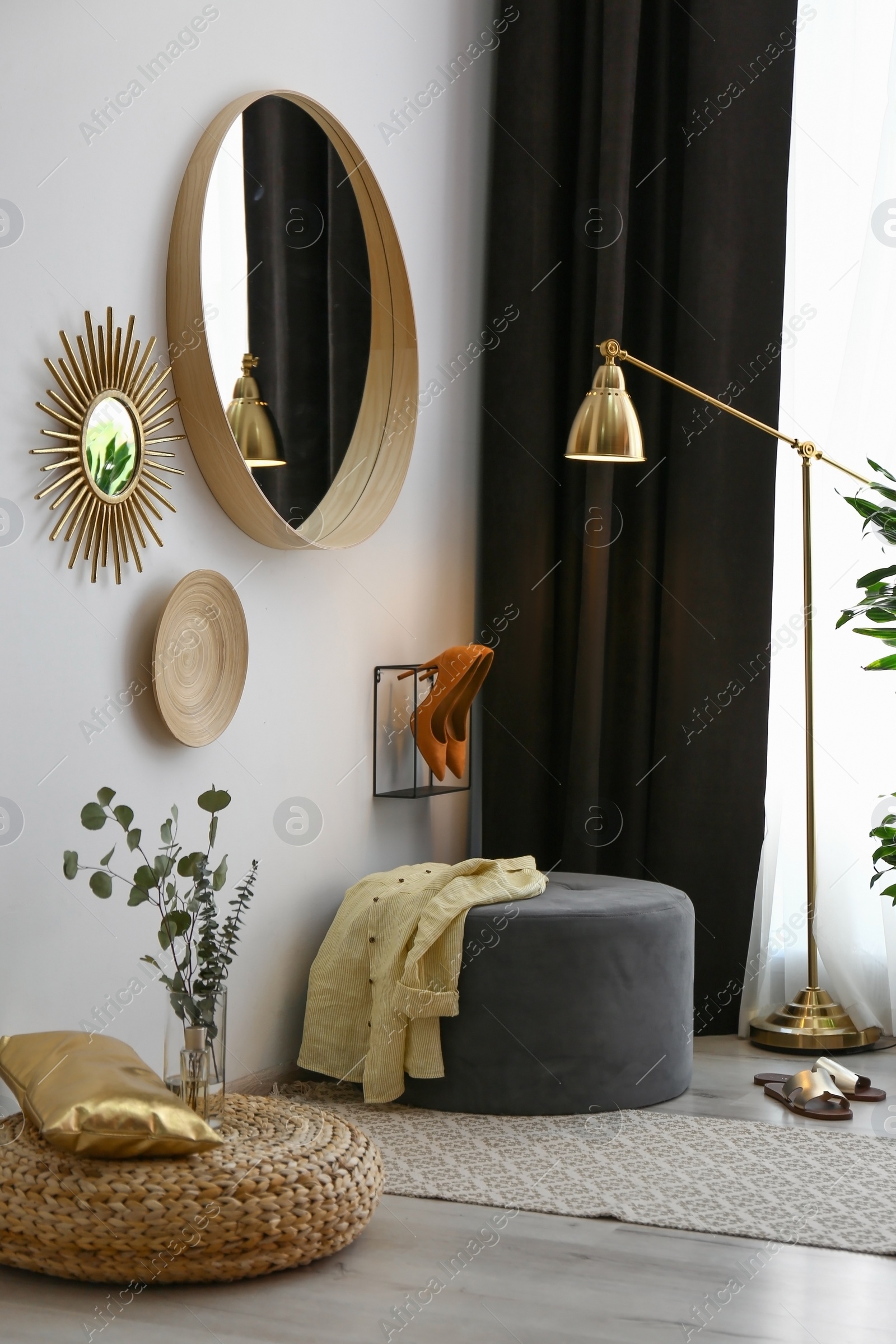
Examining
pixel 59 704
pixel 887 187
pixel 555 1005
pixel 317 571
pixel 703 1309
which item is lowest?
pixel 703 1309

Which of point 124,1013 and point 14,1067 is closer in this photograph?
point 14,1067

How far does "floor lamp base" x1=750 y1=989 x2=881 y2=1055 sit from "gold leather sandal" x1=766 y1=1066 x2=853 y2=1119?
36 cm

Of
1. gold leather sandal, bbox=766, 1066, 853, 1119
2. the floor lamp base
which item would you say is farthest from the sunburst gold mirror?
the floor lamp base

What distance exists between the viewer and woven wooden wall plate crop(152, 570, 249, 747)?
90.7 inches

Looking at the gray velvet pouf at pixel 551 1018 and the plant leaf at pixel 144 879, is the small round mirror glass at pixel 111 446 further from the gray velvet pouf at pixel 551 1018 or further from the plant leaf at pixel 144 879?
the gray velvet pouf at pixel 551 1018

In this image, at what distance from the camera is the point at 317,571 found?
2818mm

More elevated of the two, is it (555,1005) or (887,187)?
(887,187)

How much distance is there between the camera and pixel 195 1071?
6.56 ft

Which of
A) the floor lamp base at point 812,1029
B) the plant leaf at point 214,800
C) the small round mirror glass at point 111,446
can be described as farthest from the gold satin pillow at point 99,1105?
the floor lamp base at point 812,1029

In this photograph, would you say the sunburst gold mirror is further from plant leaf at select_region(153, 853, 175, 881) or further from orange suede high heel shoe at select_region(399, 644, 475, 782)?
orange suede high heel shoe at select_region(399, 644, 475, 782)

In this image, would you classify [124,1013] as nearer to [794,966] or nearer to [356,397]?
[356,397]

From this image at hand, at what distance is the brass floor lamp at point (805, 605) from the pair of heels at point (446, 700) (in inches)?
20.2

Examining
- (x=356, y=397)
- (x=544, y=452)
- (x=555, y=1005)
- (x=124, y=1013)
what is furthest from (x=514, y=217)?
(x=124, y=1013)

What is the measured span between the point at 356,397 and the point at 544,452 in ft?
2.23
